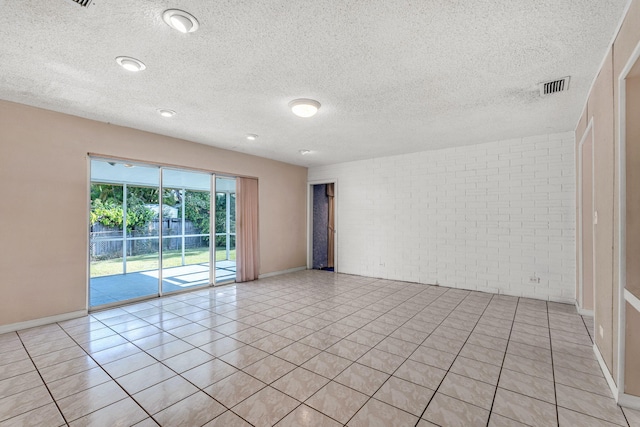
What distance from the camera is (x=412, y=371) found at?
2479mm

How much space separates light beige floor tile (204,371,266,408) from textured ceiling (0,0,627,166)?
8.87ft

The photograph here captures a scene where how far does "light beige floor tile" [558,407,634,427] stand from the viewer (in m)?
1.83

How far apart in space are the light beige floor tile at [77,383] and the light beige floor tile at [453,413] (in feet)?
8.43

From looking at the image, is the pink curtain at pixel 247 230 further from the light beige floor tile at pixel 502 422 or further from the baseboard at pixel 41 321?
the light beige floor tile at pixel 502 422

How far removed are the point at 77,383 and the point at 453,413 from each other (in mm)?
2898

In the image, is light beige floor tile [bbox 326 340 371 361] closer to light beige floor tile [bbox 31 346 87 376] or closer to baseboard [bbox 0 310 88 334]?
light beige floor tile [bbox 31 346 87 376]

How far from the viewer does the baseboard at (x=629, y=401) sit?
6.43ft

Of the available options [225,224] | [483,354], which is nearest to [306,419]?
[483,354]

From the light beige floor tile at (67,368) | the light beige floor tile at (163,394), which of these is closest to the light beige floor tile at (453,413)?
the light beige floor tile at (163,394)

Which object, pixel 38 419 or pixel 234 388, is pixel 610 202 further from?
pixel 38 419

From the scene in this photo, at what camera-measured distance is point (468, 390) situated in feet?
7.23

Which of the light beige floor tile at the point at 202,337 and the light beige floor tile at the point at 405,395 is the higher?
the light beige floor tile at the point at 405,395

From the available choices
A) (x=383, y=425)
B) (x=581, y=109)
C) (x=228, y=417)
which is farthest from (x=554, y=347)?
(x=228, y=417)

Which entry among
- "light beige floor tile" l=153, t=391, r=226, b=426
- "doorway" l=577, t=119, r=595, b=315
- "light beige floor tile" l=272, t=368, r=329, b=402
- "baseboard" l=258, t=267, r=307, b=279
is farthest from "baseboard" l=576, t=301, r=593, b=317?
"baseboard" l=258, t=267, r=307, b=279
